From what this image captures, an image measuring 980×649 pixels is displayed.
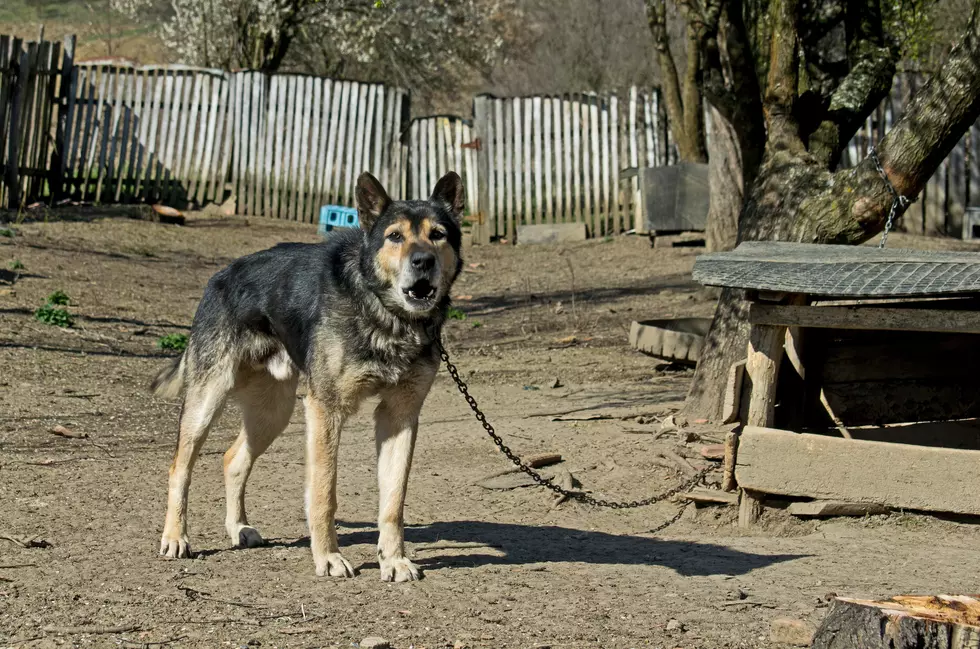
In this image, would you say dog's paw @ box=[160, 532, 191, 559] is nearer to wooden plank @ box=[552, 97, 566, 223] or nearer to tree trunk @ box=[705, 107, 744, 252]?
tree trunk @ box=[705, 107, 744, 252]

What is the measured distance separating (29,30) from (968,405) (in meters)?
50.0

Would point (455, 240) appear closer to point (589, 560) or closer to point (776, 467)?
point (589, 560)

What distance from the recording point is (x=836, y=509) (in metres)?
6.70

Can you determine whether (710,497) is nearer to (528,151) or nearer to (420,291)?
(420,291)

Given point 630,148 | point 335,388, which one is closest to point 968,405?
point 335,388

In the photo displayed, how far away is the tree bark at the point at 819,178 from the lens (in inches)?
289

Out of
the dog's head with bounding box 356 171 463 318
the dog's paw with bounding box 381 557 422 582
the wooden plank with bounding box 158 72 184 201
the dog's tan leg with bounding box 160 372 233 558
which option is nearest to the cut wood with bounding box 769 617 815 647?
the dog's paw with bounding box 381 557 422 582

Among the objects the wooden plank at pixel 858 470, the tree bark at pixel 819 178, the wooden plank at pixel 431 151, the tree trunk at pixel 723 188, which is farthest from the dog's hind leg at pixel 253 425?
the wooden plank at pixel 431 151

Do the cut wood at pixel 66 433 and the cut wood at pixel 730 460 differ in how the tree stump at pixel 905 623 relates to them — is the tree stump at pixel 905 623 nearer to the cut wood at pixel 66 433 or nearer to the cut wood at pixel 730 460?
the cut wood at pixel 730 460

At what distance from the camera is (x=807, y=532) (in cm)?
670

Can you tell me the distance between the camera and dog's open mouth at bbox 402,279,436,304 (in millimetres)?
5320

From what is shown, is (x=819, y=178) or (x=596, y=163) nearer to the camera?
(x=819, y=178)

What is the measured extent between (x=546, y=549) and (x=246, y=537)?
1656 mm

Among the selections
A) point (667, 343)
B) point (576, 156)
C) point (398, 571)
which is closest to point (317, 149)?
point (576, 156)
